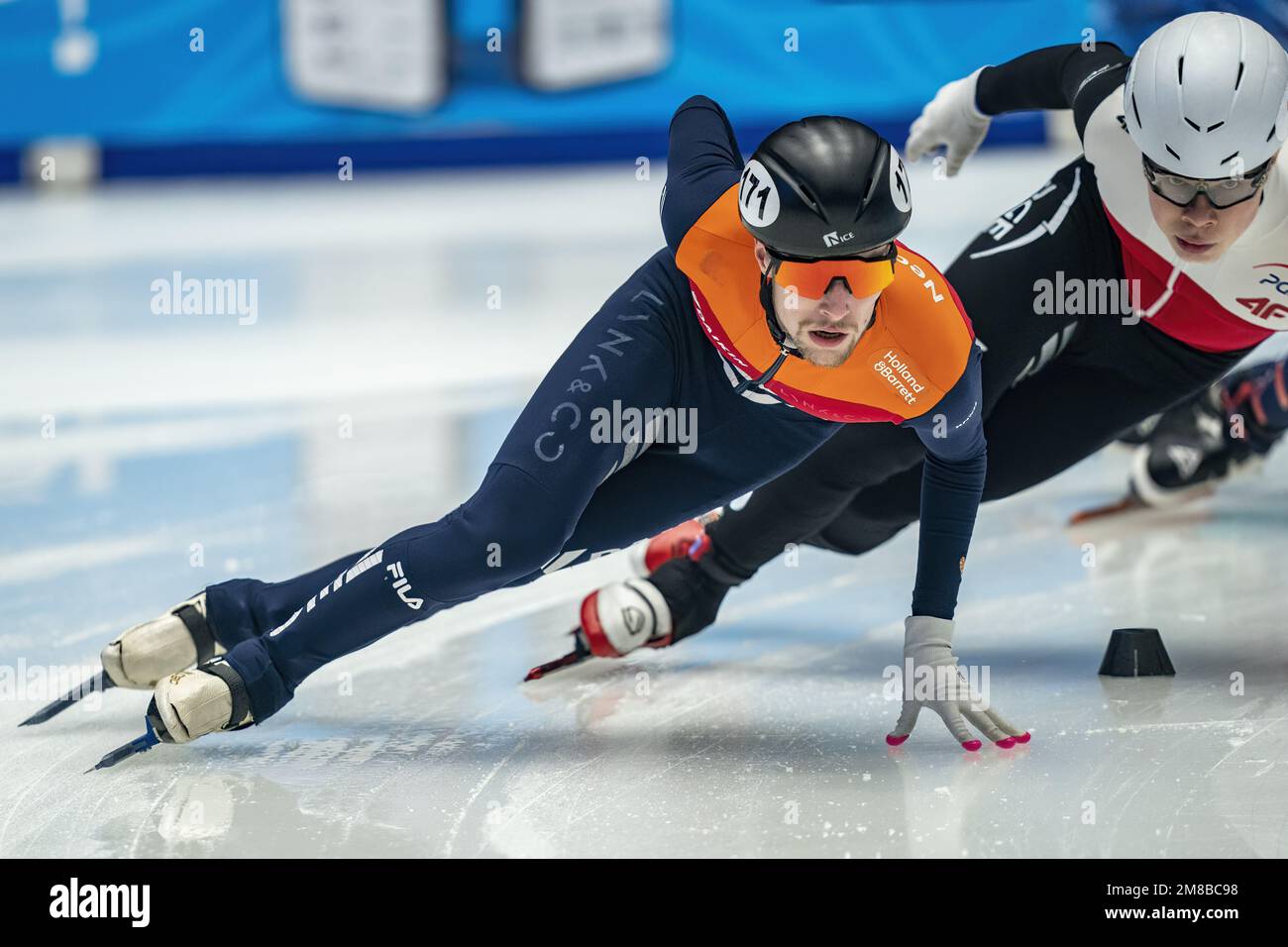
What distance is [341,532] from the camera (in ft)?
14.0

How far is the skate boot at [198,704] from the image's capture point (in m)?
2.70

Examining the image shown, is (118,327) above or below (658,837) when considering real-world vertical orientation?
above

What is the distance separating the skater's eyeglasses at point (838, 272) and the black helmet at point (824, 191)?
0.6 inches

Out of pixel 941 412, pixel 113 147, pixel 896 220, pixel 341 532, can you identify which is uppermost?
pixel 113 147

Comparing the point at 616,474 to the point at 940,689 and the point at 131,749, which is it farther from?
the point at 131,749

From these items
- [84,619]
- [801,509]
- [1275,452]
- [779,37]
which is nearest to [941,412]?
[801,509]

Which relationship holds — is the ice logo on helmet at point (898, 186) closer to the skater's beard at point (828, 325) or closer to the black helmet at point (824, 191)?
the black helmet at point (824, 191)

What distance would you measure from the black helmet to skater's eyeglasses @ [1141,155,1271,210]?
24.9 inches

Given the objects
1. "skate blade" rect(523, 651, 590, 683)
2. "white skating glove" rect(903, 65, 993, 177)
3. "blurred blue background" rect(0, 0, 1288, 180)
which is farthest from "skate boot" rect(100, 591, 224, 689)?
"blurred blue background" rect(0, 0, 1288, 180)

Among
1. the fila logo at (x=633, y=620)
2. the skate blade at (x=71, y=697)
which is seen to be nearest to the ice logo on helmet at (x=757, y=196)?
the fila logo at (x=633, y=620)

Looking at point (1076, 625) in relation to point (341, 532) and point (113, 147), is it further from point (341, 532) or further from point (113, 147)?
point (113, 147)

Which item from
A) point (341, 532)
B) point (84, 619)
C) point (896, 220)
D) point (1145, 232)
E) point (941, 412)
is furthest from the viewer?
point (341, 532)

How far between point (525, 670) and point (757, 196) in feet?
4.17
